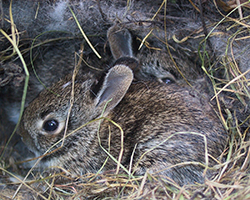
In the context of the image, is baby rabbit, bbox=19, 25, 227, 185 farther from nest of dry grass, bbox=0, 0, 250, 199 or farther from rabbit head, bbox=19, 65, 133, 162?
nest of dry grass, bbox=0, 0, 250, 199

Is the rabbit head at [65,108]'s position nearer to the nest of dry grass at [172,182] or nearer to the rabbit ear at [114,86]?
the rabbit ear at [114,86]

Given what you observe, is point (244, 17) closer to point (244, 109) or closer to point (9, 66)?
point (244, 109)

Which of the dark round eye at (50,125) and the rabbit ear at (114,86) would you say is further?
the dark round eye at (50,125)

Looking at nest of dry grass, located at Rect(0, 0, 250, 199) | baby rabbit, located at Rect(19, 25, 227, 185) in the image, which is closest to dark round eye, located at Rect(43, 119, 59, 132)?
baby rabbit, located at Rect(19, 25, 227, 185)

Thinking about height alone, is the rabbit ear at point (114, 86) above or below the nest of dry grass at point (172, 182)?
above

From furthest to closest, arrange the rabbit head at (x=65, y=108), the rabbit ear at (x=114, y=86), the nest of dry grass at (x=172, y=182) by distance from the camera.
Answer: the rabbit head at (x=65, y=108)
the rabbit ear at (x=114, y=86)
the nest of dry grass at (x=172, y=182)

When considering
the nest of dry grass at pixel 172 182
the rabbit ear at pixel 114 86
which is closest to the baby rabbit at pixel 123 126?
→ the rabbit ear at pixel 114 86

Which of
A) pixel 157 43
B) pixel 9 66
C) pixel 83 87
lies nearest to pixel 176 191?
pixel 83 87

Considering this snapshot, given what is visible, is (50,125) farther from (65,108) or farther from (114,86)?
(114,86)
